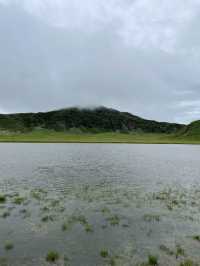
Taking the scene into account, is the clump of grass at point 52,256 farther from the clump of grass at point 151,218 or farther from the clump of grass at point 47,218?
the clump of grass at point 151,218

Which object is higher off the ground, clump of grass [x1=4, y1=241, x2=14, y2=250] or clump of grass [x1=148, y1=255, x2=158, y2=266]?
clump of grass [x1=148, y1=255, x2=158, y2=266]

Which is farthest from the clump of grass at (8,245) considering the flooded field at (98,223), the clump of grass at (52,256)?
the clump of grass at (52,256)

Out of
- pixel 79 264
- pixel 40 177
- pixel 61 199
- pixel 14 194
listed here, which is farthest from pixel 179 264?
pixel 40 177

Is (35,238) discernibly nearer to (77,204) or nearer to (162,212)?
(77,204)

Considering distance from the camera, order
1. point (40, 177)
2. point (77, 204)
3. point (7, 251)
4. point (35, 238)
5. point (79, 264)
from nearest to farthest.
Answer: point (79, 264)
point (7, 251)
point (35, 238)
point (77, 204)
point (40, 177)

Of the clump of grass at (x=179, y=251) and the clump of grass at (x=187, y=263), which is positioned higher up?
the clump of grass at (x=187, y=263)

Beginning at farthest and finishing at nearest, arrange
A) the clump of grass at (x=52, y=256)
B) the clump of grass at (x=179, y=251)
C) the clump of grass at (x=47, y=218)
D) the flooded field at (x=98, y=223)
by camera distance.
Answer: the clump of grass at (x=47, y=218), the clump of grass at (x=179, y=251), the flooded field at (x=98, y=223), the clump of grass at (x=52, y=256)

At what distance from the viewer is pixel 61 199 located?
20.5m

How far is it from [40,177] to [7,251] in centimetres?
2023

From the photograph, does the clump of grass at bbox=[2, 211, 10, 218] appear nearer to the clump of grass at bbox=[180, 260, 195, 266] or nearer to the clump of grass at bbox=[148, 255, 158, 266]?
the clump of grass at bbox=[148, 255, 158, 266]

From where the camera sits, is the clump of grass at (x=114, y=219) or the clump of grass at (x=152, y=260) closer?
the clump of grass at (x=152, y=260)

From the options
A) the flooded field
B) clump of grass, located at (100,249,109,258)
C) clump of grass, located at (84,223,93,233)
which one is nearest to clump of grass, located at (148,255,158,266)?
the flooded field

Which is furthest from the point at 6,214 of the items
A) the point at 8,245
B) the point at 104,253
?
the point at 104,253

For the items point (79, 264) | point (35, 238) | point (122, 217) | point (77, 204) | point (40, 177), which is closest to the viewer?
point (79, 264)
